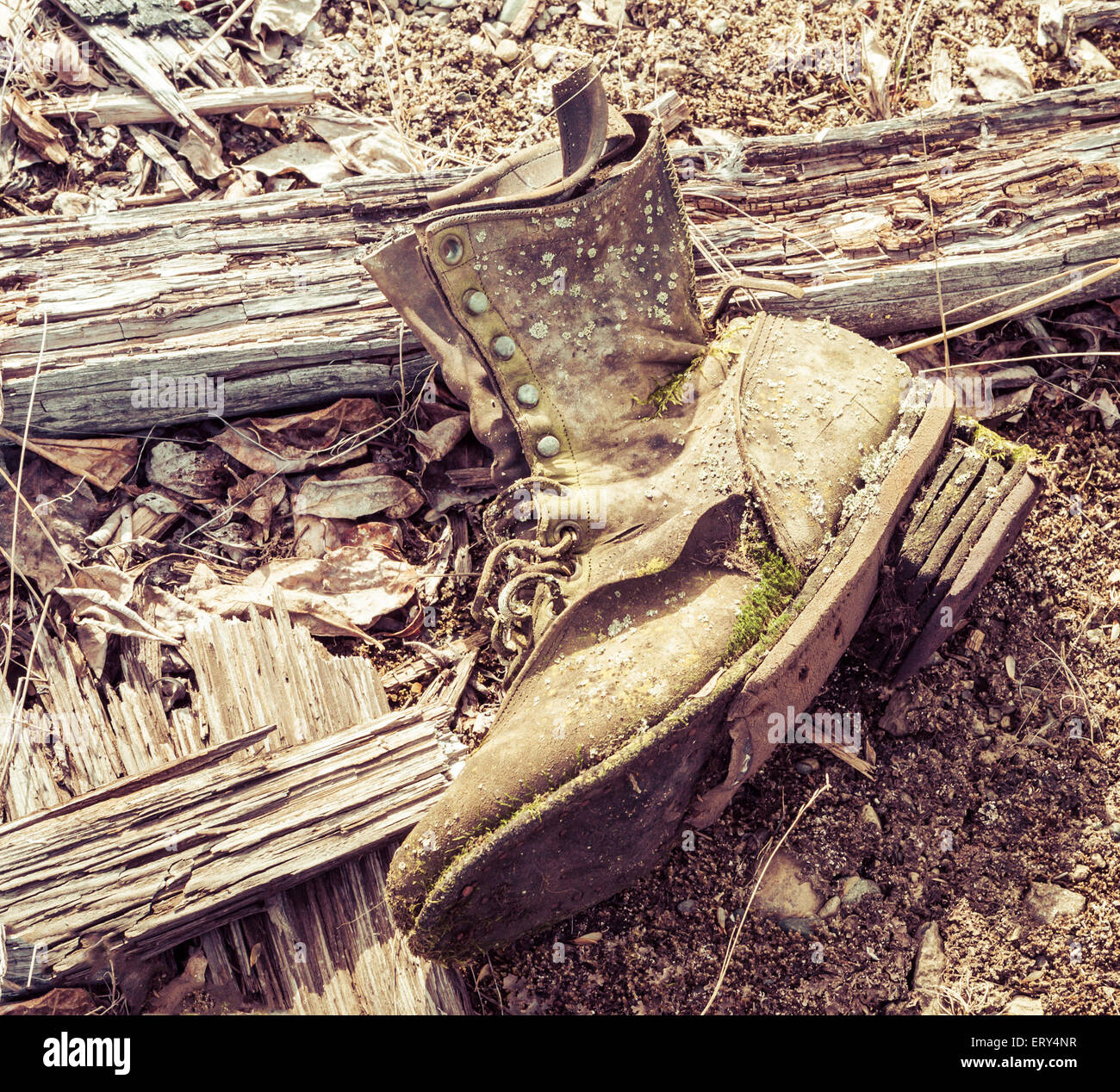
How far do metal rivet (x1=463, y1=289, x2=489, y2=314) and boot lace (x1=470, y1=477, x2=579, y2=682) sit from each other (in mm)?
A: 450

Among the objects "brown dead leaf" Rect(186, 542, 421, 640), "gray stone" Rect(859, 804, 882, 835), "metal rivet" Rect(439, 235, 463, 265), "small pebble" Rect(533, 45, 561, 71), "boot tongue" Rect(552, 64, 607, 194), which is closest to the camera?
"boot tongue" Rect(552, 64, 607, 194)

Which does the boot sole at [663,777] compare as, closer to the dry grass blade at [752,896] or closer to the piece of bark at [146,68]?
the dry grass blade at [752,896]

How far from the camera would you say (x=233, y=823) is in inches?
90.9

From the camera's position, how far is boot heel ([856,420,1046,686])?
2.14 meters

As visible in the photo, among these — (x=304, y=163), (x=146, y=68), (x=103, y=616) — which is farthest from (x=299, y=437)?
(x=146, y=68)

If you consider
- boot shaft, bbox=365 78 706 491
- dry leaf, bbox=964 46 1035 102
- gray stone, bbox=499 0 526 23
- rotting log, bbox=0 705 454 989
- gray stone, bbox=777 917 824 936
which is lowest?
gray stone, bbox=777 917 824 936

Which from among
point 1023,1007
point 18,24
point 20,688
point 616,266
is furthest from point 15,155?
point 1023,1007

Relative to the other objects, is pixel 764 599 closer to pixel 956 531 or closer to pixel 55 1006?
pixel 956 531

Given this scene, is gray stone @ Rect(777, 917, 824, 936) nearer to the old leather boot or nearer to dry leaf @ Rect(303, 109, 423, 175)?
the old leather boot

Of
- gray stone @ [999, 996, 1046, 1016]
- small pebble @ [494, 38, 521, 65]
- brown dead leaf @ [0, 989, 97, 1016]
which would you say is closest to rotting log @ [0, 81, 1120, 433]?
small pebble @ [494, 38, 521, 65]

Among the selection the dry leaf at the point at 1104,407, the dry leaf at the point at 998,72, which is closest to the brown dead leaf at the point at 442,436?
the dry leaf at the point at 1104,407

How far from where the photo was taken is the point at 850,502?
2105 millimetres

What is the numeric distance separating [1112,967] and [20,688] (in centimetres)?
306

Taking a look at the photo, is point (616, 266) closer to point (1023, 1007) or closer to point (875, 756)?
point (875, 756)
